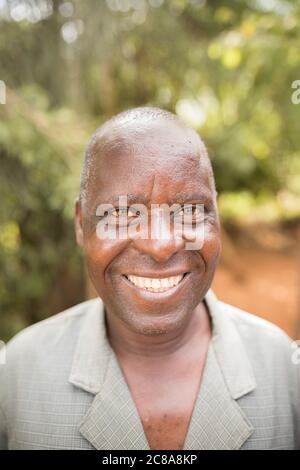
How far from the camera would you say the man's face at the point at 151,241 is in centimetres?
154

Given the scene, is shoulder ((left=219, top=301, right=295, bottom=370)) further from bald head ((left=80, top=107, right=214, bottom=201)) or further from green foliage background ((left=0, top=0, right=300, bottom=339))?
green foliage background ((left=0, top=0, right=300, bottom=339))

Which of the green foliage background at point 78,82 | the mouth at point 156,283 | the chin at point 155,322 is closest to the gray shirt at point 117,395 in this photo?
the chin at point 155,322

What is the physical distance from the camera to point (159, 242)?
151 cm

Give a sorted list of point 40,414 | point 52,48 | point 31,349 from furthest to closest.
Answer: point 52,48 → point 31,349 → point 40,414

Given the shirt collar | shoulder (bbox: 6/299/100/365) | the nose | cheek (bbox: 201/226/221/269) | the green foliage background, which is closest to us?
the nose

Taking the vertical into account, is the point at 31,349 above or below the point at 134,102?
below

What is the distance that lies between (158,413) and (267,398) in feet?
1.32

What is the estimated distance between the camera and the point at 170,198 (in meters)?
1.55

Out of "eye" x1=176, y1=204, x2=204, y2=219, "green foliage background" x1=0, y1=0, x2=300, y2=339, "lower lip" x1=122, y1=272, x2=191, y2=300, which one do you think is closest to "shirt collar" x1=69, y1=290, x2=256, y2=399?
"lower lip" x1=122, y1=272, x2=191, y2=300

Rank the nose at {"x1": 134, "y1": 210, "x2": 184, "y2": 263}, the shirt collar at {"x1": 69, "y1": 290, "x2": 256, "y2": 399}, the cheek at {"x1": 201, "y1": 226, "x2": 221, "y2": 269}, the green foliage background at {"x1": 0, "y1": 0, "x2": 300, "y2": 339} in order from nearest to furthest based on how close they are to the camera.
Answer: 1. the nose at {"x1": 134, "y1": 210, "x2": 184, "y2": 263}
2. the cheek at {"x1": 201, "y1": 226, "x2": 221, "y2": 269}
3. the shirt collar at {"x1": 69, "y1": 290, "x2": 256, "y2": 399}
4. the green foliage background at {"x1": 0, "y1": 0, "x2": 300, "y2": 339}

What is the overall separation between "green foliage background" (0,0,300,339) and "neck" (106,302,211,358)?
5.12 feet

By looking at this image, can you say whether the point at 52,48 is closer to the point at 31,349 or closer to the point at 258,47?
the point at 258,47

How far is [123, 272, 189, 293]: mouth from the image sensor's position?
1580mm

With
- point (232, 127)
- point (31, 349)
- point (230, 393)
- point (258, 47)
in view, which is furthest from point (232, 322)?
point (232, 127)
